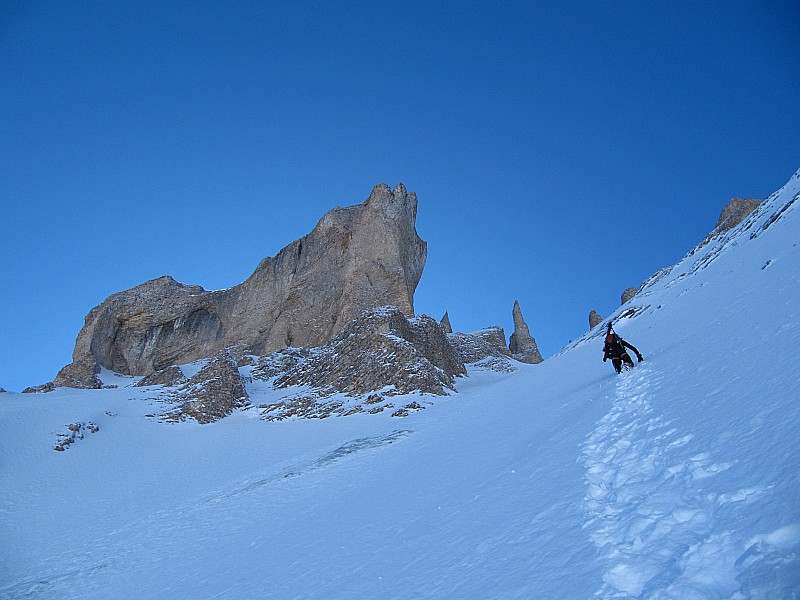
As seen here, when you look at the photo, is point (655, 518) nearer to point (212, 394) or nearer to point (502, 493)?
point (502, 493)

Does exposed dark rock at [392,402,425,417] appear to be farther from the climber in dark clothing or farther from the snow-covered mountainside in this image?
the climber in dark clothing

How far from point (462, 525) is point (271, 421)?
20.4 metres

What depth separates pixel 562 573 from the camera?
3.68 metres

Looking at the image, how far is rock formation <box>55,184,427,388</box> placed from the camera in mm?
41625

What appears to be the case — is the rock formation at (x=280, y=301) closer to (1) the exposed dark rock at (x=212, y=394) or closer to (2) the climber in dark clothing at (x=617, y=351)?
(1) the exposed dark rock at (x=212, y=394)

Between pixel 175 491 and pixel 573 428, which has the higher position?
pixel 175 491

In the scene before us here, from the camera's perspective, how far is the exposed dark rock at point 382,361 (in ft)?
83.4

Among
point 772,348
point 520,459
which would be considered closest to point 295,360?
point 520,459

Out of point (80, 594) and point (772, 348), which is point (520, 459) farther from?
point (80, 594)

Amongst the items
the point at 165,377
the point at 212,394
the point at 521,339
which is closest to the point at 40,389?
the point at 165,377

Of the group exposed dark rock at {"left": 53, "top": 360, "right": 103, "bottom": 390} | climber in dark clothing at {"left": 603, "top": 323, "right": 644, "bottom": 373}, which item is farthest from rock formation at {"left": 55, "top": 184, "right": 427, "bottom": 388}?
climber in dark clothing at {"left": 603, "top": 323, "right": 644, "bottom": 373}

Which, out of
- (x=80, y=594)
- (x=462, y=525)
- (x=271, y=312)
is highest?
(x=271, y=312)

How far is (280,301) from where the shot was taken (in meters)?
46.7

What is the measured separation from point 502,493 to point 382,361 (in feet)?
67.4
